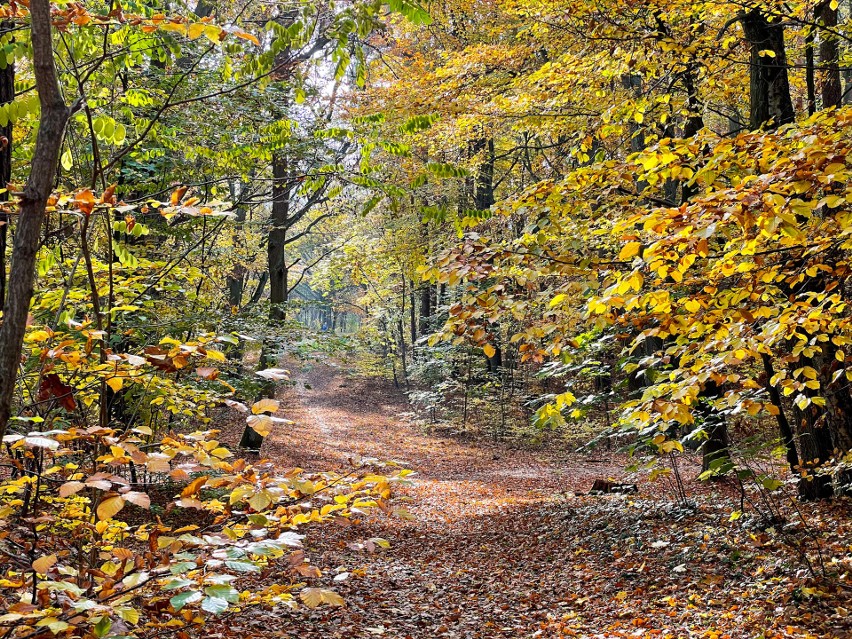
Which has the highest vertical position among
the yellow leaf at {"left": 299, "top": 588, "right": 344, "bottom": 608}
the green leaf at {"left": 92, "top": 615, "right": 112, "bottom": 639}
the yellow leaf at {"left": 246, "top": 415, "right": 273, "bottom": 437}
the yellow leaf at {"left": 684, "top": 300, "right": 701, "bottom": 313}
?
the yellow leaf at {"left": 684, "top": 300, "right": 701, "bottom": 313}

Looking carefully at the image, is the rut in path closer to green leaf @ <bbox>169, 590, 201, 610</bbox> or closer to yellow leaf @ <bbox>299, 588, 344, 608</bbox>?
yellow leaf @ <bbox>299, 588, 344, 608</bbox>

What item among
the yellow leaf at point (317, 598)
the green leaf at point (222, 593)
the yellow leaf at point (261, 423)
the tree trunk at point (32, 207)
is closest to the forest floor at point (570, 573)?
the yellow leaf at point (317, 598)

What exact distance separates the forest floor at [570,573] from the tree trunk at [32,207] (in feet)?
4.77

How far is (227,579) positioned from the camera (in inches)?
80.4

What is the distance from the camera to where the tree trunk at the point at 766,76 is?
240 inches

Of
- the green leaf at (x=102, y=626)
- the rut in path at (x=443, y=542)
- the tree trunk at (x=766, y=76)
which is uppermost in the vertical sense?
the tree trunk at (x=766, y=76)

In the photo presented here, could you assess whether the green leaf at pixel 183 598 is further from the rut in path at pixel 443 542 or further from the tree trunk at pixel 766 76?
the tree trunk at pixel 766 76

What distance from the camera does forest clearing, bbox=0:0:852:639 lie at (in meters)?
2.53

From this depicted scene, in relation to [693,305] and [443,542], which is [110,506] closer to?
[693,305]

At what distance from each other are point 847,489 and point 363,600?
5322mm

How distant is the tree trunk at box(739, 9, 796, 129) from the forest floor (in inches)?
164

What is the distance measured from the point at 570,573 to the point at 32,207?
23.2 ft

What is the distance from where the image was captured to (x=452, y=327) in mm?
4105

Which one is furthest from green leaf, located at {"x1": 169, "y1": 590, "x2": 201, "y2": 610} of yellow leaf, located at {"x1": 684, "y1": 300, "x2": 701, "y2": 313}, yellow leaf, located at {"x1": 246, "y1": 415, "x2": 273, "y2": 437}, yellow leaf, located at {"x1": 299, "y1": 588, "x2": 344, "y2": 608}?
yellow leaf, located at {"x1": 684, "y1": 300, "x2": 701, "y2": 313}
